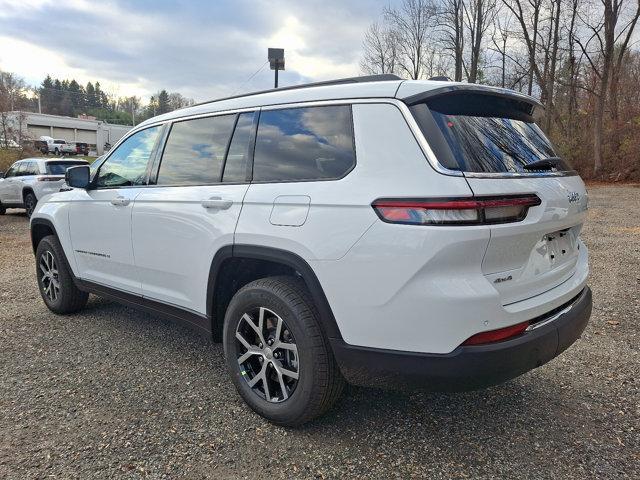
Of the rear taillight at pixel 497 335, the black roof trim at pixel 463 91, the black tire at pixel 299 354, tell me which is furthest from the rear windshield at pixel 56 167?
the rear taillight at pixel 497 335

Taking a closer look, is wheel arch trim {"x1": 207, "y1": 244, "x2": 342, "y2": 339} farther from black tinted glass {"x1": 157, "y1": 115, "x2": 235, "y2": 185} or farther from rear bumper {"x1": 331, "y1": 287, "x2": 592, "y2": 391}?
black tinted glass {"x1": 157, "y1": 115, "x2": 235, "y2": 185}

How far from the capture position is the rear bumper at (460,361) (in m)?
2.03

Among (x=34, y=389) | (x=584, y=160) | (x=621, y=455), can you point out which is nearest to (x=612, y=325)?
(x=621, y=455)

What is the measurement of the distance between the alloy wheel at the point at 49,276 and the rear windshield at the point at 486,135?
12.9 ft

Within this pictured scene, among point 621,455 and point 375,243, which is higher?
point 375,243

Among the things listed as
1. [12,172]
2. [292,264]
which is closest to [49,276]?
[292,264]

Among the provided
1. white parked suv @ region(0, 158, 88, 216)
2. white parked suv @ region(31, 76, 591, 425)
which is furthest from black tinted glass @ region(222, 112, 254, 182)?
white parked suv @ region(0, 158, 88, 216)

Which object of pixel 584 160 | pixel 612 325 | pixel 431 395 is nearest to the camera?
pixel 431 395

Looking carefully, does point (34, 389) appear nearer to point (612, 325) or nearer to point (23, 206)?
point (612, 325)

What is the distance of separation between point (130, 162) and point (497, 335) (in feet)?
10.2

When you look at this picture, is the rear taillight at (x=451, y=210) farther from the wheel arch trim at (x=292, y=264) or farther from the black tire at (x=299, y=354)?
the black tire at (x=299, y=354)

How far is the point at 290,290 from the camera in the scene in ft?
8.17

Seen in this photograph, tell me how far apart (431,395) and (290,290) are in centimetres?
126

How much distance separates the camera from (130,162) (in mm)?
3816
